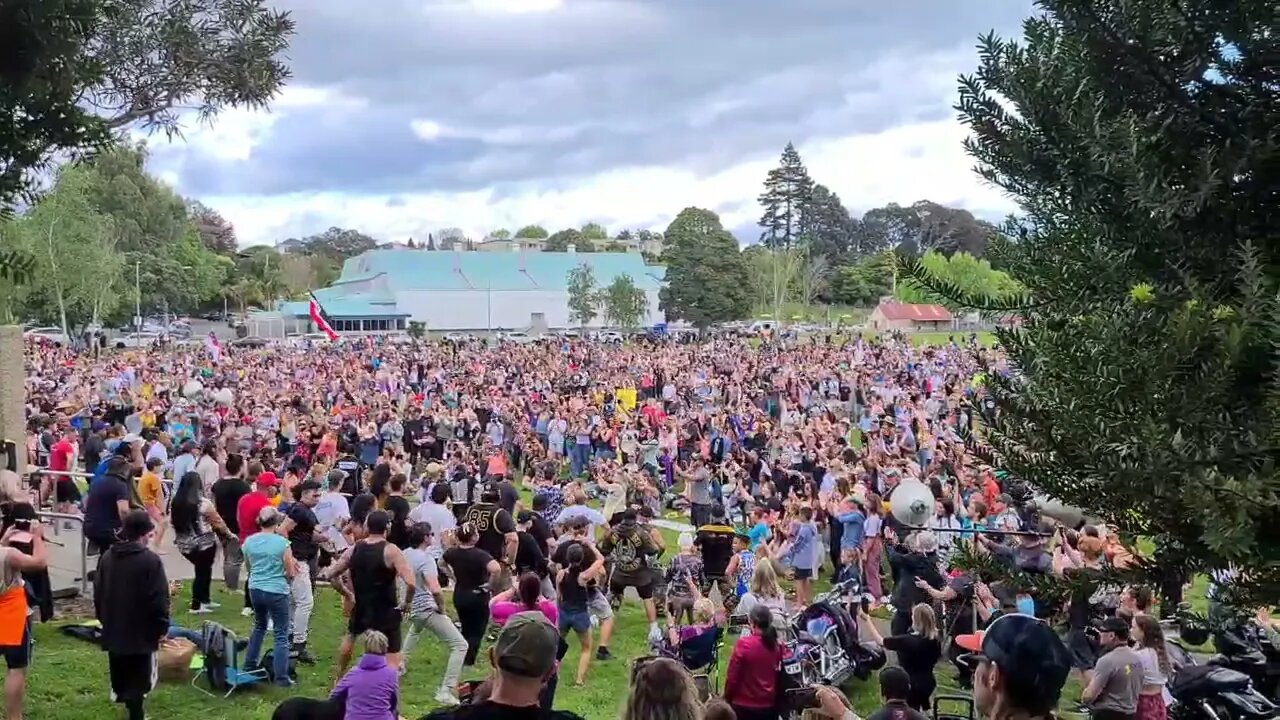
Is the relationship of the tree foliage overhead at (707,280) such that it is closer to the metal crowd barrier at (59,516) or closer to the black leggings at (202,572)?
the metal crowd barrier at (59,516)

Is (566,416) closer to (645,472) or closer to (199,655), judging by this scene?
(645,472)

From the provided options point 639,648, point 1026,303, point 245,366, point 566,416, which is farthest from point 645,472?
point 245,366

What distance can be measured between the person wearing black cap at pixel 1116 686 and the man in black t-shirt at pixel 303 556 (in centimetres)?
598

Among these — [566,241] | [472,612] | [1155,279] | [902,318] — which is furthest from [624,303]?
[1155,279]

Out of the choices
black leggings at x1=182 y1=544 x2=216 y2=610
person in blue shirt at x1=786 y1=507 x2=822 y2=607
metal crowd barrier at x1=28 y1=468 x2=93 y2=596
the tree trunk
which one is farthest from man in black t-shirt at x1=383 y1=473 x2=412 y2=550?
the tree trunk

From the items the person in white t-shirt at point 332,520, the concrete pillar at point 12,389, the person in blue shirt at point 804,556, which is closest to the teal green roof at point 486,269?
the concrete pillar at point 12,389

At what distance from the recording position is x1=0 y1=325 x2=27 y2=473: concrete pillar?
1176 cm

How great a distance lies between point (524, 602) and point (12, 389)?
7.50 m

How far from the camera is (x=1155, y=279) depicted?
2674mm

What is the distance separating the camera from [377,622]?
25.8ft

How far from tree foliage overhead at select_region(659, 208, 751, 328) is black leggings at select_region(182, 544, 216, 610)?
6623 centimetres

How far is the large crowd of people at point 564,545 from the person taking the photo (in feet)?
19.2

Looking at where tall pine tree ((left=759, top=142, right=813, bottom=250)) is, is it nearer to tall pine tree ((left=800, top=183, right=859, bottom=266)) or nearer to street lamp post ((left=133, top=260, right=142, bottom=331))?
tall pine tree ((left=800, top=183, right=859, bottom=266))

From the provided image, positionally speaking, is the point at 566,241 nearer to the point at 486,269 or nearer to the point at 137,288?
the point at 486,269
